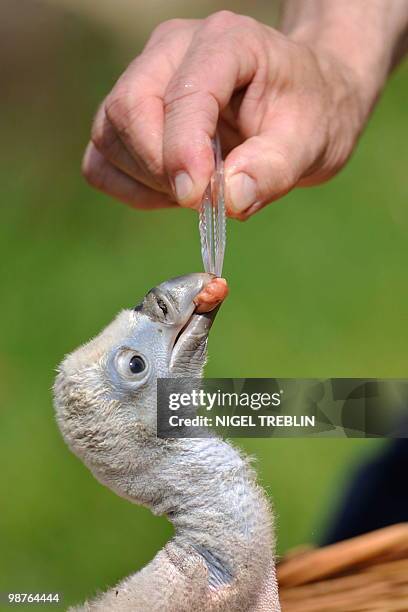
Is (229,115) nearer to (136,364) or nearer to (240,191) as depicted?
(240,191)

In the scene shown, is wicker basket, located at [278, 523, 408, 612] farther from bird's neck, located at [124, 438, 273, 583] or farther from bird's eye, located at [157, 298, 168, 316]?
bird's eye, located at [157, 298, 168, 316]

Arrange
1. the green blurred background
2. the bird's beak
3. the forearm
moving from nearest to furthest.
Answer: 1. the bird's beak
2. the forearm
3. the green blurred background

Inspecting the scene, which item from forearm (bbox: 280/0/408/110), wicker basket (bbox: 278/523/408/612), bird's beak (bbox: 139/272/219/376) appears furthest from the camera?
forearm (bbox: 280/0/408/110)

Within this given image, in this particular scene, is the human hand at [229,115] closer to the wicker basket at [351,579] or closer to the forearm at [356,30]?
the forearm at [356,30]

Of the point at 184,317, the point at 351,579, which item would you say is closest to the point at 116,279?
the point at 351,579

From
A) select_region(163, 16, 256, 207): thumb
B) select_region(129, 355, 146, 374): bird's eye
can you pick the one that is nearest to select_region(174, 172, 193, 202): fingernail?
select_region(163, 16, 256, 207): thumb

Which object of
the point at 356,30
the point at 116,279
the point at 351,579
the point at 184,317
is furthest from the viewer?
the point at 116,279

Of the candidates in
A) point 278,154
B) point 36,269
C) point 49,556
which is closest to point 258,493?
point 278,154

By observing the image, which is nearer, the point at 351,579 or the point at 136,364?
the point at 136,364
